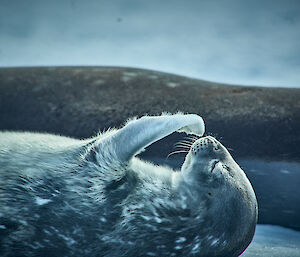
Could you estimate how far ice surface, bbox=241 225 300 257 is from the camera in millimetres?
2196

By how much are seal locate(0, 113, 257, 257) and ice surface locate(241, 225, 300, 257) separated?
47cm

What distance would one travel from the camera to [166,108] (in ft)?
10.6

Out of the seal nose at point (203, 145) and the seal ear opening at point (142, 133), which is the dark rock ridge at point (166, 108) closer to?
the seal nose at point (203, 145)

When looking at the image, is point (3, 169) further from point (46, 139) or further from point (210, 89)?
point (210, 89)

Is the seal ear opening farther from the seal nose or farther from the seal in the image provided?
the seal nose

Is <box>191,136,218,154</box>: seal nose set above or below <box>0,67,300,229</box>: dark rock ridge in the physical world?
below

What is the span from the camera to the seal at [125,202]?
1.71 m

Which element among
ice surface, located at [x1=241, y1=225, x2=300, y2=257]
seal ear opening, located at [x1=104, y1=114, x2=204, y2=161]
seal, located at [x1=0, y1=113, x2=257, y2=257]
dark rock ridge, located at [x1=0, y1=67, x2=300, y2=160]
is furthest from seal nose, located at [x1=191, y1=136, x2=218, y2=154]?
dark rock ridge, located at [x1=0, y1=67, x2=300, y2=160]

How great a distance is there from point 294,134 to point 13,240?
2280 mm

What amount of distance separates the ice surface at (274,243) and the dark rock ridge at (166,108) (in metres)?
0.12

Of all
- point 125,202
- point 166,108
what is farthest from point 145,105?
point 125,202

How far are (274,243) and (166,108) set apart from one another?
4.68 feet

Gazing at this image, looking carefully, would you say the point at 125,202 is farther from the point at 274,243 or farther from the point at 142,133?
the point at 274,243

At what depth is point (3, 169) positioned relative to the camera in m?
1.95
